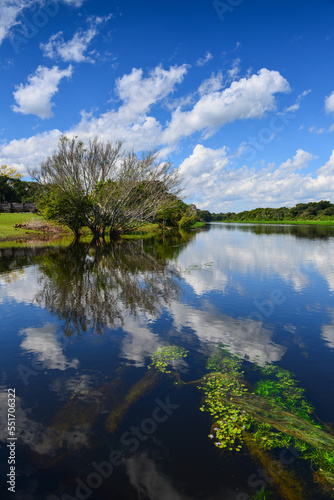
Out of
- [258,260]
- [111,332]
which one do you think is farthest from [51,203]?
[111,332]

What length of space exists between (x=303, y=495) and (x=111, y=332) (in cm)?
735

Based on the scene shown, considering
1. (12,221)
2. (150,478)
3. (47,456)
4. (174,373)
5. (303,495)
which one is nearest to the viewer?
(303,495)

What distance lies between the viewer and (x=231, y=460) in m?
4.74

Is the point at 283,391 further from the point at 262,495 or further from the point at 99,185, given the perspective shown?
the point at 99,185

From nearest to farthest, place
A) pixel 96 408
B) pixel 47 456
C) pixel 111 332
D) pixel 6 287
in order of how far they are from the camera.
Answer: pixel 47 456
pixel 96 408
pixel 111 332
pixel 6 287

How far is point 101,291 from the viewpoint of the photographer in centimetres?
1510

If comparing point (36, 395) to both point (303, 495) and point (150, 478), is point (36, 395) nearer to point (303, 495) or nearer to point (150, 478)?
point (150, 478)

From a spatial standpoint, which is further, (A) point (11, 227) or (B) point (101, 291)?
(A) point (11, 227)

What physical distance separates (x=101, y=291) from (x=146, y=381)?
875 cm

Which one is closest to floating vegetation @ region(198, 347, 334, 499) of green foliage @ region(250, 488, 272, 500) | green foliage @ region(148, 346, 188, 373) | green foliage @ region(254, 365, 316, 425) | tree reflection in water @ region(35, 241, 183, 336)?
green foliage @ region(254, 365, 316, 425)

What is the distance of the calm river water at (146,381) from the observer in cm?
444

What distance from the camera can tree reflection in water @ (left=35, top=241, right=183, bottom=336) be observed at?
11.6m

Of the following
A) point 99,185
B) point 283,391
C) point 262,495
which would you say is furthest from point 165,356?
point 99,185

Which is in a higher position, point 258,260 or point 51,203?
point 51,203
